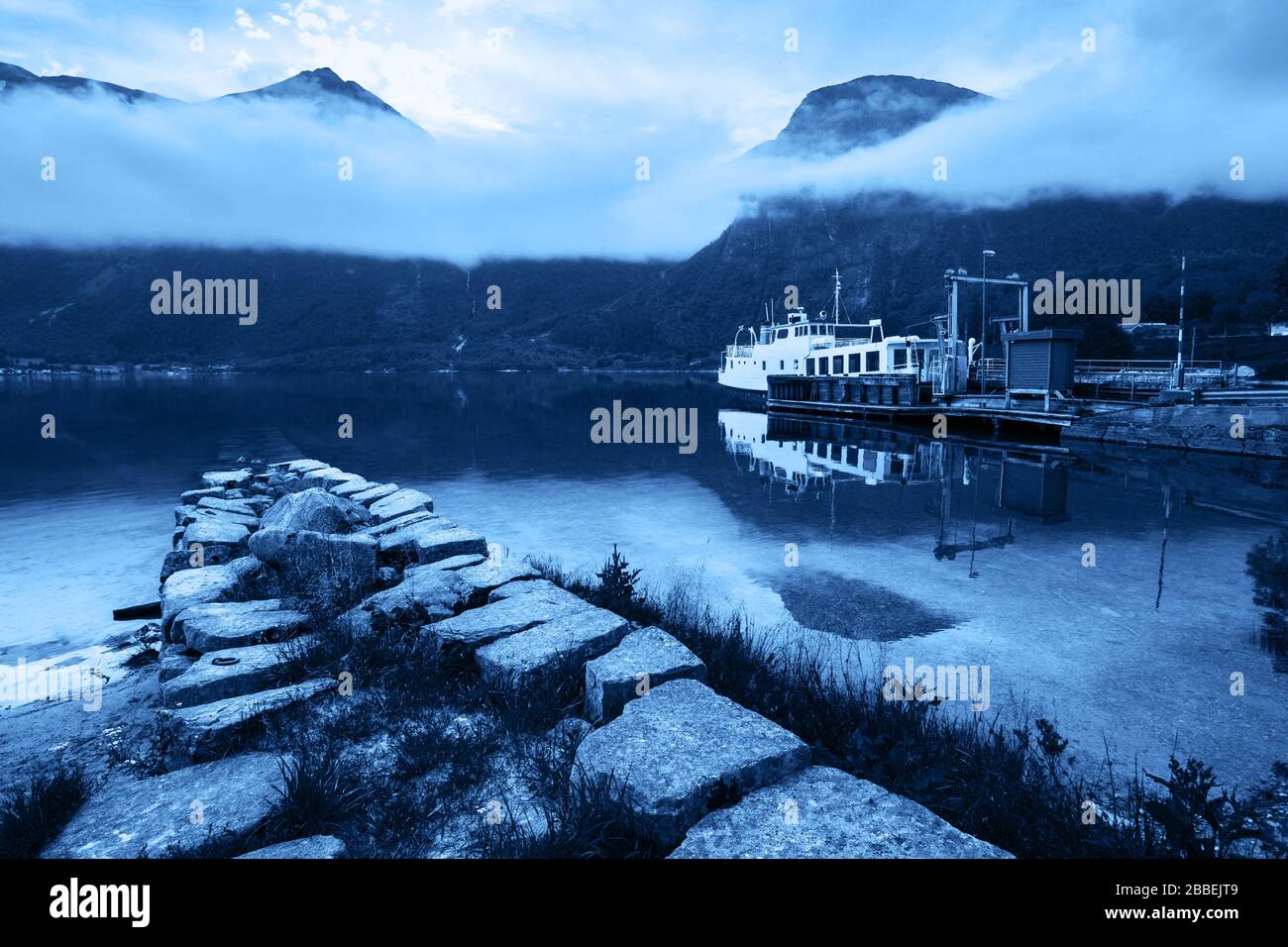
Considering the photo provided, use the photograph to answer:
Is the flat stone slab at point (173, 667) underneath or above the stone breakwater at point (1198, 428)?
underneath

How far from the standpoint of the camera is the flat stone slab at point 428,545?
782 centimetres

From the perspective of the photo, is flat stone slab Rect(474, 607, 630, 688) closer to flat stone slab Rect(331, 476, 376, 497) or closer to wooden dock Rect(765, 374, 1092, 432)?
flat stone slab Rect(331, 476, 376, 497)

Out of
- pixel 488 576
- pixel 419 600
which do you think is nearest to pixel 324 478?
pixel 488 576

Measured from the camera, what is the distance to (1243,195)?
14100 cm

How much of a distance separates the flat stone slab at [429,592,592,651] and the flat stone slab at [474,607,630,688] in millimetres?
139

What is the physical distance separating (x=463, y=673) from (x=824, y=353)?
48.5 metres

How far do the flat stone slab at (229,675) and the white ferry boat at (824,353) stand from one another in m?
40.4

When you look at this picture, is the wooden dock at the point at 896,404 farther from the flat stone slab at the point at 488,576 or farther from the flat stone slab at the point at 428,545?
the flat stone slab at the point at 488,576

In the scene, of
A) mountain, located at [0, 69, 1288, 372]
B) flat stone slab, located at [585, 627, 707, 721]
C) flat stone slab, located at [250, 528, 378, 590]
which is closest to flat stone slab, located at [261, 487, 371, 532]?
flat stone slab, located at [250, 528, 378, 590]

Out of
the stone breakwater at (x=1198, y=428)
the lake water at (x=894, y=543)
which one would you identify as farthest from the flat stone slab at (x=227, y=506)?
the stone breakwater at (x=1198, y=428)

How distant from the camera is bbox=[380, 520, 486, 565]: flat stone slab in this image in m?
7.82

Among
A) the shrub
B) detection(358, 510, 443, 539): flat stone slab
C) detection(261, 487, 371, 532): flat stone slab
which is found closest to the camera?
the shrub

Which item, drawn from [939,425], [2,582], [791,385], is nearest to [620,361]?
[791,385]

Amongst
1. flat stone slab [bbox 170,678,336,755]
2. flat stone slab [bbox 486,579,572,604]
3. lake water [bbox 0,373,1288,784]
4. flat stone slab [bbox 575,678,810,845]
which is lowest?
lake water [bbox 0,373,1288,784]
